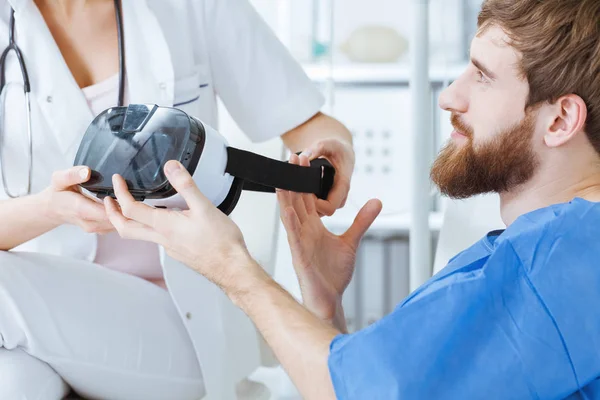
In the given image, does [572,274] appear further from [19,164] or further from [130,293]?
[19,164]

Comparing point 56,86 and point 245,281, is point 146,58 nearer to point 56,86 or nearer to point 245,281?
point 56,86

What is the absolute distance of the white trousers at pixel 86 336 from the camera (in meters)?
1.12

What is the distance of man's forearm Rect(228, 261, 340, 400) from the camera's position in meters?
0.84

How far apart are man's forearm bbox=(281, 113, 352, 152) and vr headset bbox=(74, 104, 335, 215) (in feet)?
1.31

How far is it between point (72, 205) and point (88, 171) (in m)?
0.10

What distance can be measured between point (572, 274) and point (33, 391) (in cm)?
68

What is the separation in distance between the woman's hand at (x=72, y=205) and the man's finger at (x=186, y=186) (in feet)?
0.54

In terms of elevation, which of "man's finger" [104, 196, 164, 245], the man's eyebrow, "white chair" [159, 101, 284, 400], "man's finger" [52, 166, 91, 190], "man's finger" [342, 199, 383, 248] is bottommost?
"white chair" [159, 101, 284, 400]

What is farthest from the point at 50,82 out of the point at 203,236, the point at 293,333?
the point at 293,333

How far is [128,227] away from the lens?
0.96m

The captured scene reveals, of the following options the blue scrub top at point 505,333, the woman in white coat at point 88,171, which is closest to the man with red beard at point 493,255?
the blue scrub top at point 505,333

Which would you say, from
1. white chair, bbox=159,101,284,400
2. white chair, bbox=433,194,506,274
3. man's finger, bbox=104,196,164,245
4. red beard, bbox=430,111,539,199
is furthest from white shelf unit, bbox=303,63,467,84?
man's finger, bbox=104,196,164,245

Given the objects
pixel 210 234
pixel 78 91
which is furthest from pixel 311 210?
pixel 78 91

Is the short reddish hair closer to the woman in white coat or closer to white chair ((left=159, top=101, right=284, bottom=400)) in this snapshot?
the woman in white coat
